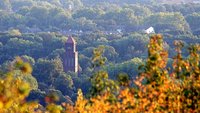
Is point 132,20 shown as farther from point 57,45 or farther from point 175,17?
point 57,45

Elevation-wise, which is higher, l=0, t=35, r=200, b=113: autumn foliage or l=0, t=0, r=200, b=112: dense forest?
l=0, t=35, r=200, b=113: autumn foliage

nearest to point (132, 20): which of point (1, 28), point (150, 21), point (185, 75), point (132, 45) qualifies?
point (150, 21)

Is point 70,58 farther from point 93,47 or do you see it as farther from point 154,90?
point 154,90

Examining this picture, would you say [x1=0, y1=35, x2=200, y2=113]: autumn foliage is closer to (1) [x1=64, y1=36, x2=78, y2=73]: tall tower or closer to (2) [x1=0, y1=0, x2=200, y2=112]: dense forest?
(2) [x1=0, y1=0, x2=200, y2=112]: dense forest

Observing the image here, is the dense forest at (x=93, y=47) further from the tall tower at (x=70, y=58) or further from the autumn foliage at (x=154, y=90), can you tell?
the tall tower at (x=70, y=58)

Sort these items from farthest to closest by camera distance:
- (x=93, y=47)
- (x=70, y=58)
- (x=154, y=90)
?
(x=93, y=47)
(x=70, y=58)
(x=154, y=90)

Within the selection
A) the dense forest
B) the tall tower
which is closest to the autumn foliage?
the dense forest

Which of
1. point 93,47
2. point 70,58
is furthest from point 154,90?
point 93,47
